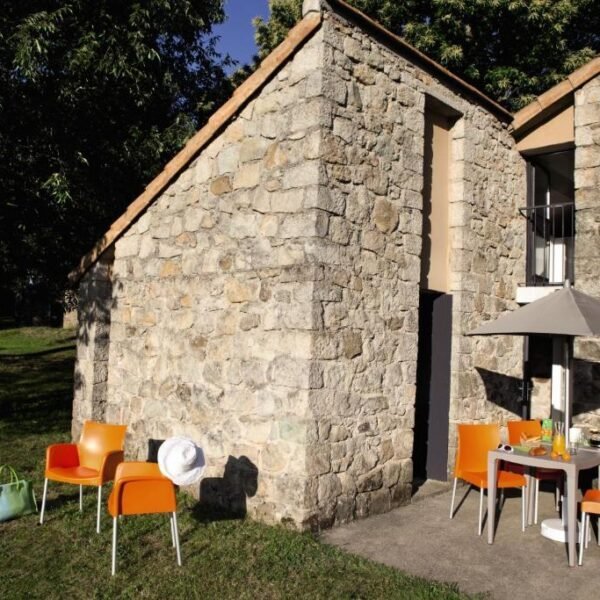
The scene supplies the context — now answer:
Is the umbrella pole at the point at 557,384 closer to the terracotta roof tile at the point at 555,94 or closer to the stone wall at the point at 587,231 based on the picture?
the stone wall at the point at 587,231

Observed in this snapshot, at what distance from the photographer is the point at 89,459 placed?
20.2 ft

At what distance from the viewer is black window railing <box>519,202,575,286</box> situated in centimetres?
867

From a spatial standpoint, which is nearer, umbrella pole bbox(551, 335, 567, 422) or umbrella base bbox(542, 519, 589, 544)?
umbrella base bbox(542, 519, 589, 544)

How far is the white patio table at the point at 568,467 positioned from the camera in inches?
189

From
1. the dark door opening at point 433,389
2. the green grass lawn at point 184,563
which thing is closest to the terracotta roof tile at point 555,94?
the dark door opening at point 433,389

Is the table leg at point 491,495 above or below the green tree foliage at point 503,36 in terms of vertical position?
below

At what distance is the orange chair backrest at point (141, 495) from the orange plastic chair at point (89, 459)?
0.86 meters

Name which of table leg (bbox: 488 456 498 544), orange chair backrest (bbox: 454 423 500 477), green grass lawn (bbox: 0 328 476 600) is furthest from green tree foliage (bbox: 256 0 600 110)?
green grass lawn (bbox: 0 328 476 600)

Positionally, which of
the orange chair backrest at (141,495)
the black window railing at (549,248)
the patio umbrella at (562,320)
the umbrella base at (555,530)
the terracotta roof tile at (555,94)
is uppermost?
the terracotta roof tile at (555,94)

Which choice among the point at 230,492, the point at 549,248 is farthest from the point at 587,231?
the point at 230,492

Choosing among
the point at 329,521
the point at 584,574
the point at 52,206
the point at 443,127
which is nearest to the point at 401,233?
the point at 443,127

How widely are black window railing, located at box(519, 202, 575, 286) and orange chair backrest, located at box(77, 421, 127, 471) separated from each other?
19.0 feet

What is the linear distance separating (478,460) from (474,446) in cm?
14

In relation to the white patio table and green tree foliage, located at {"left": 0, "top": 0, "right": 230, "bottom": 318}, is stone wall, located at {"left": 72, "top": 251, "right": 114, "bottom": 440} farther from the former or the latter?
the white patio table
